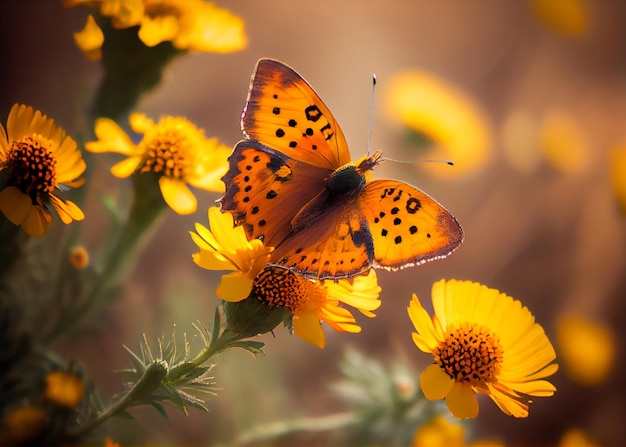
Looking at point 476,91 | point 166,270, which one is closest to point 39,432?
point 166,270

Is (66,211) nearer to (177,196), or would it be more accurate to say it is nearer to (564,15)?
(177,196)

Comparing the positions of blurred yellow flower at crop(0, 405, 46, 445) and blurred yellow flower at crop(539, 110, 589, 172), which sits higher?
blurred yellow flower at crop(539, 110, 589, 172)

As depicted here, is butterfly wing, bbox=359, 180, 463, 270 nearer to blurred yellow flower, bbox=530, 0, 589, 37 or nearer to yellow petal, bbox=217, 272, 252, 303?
yellow petal, bbox=217, 272, 252, 303

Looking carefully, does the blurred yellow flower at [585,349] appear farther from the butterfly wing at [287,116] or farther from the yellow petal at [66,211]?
the yellow petal at [66,211]

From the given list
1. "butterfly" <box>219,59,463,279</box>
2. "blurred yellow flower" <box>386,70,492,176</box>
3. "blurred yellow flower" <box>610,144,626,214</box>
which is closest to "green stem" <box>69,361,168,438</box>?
"butterfly" <box>219,59,463,279</box>

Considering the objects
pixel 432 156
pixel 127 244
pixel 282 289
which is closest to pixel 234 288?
pixel 282 289

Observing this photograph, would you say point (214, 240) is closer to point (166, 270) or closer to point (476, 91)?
point (166, 270)

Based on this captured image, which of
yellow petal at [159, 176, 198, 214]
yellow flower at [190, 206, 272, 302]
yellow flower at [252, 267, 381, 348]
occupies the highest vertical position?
yellow petal at [159, 176, 198, 214]
